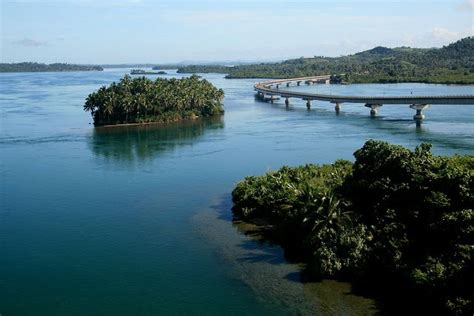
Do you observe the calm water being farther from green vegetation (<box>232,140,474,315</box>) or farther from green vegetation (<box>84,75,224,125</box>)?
green vegetation (<box>84,75,224,125</box>)

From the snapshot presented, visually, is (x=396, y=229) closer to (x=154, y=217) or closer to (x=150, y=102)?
(x=154, y=217)

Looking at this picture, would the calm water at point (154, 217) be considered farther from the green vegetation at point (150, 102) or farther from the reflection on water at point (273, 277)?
the green vegetation at point (150, 102)

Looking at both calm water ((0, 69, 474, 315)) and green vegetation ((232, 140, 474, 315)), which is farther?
calm water ((0, 69, 474, 315))

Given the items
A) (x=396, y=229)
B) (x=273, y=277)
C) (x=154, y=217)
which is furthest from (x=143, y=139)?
(x=396, y=229)

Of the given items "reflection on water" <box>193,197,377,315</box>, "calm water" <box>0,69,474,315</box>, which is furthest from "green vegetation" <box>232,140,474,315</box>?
"calm water" <box>0,69,474,315</box>

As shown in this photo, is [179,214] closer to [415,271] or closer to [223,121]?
[415,271]
